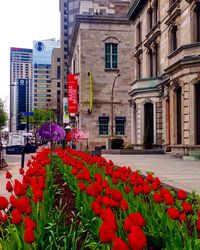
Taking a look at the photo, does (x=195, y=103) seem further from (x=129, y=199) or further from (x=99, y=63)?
(x=99, y=63)

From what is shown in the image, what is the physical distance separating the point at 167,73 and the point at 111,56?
26155 mm

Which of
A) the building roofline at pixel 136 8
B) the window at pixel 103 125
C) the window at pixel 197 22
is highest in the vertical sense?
the building roofline at pixel 136 8

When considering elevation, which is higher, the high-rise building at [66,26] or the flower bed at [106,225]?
the high-rise building at [66,26]

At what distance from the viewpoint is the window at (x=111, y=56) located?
2052 inches

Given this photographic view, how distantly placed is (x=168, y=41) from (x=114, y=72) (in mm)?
21195

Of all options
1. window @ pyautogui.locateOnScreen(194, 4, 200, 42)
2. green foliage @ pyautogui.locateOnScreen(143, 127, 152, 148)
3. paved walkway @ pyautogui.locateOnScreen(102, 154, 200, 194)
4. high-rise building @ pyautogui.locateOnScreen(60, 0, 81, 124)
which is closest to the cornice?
window @ pyautogui.locateOnScreen(194, 4, 200, 42)

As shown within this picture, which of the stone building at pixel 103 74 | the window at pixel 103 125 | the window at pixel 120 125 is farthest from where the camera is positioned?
the window at pixel 120 125

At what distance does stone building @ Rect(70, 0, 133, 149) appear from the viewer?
1975 inches

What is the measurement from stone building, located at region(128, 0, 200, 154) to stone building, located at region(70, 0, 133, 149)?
873cm

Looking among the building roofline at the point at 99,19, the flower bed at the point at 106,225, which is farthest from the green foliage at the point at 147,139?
the flower bed at the point at 106,225

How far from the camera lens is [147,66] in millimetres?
37906

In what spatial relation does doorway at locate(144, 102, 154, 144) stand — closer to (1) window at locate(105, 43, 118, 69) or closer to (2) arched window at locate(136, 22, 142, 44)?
(2) arched window at locate(136, 22, 142, 44)

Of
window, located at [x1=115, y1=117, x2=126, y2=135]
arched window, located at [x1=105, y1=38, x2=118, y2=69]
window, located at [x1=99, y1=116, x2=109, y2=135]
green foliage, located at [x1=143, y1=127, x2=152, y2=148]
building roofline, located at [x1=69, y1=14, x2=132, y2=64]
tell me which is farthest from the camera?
arched window, located at [x1=105, y1=38, x2=118, y2=69]

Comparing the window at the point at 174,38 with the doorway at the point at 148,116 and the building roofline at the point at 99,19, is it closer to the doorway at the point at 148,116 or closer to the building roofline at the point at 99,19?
the doorway at the point at 148,116
